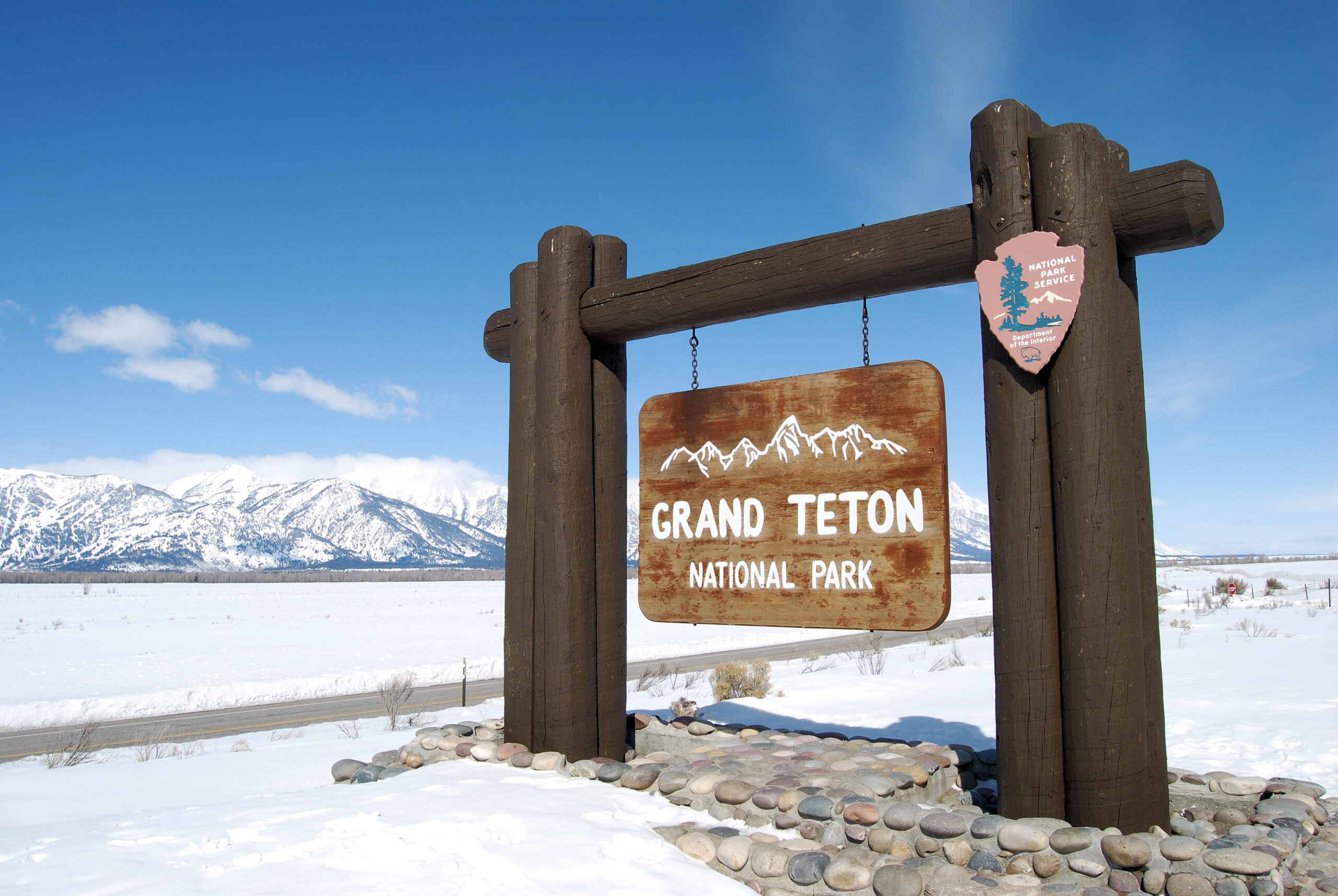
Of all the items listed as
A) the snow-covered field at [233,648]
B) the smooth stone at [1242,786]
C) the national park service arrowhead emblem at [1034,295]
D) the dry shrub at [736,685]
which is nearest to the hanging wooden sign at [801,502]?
the national park service arrowhead emblem at [1034,295]

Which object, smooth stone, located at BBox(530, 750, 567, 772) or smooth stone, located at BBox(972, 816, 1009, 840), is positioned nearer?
smooth stone, located at BBox(972, 816, 1009, 840)

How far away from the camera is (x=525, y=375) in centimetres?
577

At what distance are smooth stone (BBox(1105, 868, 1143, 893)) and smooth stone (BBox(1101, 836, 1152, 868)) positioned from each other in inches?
1.7

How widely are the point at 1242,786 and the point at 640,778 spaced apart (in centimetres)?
332

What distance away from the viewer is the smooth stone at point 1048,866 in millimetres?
3424

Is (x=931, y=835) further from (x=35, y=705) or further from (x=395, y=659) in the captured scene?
(x=395, y=659)

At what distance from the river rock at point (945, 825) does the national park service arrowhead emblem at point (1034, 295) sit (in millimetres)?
2100

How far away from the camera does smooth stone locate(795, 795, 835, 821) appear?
13.5 feet

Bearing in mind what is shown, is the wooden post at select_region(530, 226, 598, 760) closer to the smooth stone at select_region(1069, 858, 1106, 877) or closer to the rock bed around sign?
the rock bed around sign

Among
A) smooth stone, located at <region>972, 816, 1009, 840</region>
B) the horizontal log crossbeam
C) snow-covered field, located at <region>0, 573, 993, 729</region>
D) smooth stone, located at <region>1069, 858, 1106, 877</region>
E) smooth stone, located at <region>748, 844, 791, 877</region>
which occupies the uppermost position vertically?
the horizontal log crossbeam

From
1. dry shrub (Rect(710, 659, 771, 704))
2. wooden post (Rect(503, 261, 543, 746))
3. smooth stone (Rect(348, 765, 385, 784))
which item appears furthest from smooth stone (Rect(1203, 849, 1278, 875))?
dry shrub (Rect(710, 659, 771, 704))

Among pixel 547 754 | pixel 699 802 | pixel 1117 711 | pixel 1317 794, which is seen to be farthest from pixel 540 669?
pixel 1317 794

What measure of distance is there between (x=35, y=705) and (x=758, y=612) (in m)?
13.9

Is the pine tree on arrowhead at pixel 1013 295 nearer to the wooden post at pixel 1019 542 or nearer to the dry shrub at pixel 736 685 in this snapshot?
the wooden post at pixel 1019 542
